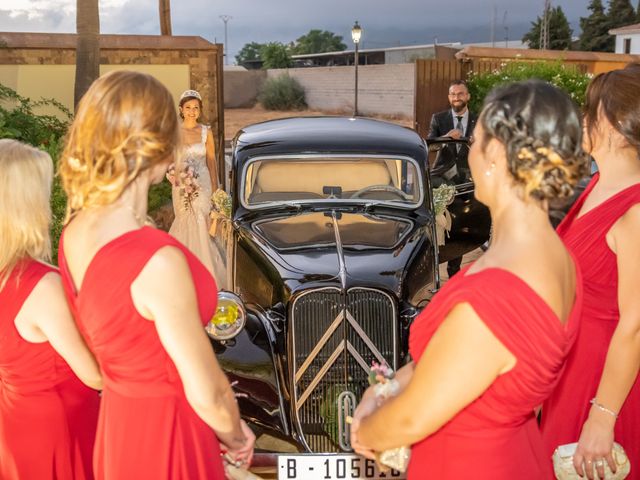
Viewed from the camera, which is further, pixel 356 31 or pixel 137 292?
pixel 356 31

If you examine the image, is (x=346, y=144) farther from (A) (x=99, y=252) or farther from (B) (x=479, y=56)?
(B) (x=479, y=56)

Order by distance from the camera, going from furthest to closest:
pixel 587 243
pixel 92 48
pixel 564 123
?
pixel 92 48, pixel 587 243, pixel 564 123

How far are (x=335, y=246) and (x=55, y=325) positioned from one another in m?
2.51

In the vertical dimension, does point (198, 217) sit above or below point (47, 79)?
below

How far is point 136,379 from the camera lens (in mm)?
2029

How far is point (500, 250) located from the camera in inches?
71.9

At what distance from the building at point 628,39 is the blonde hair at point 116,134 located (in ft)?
192

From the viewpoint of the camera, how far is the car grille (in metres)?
4.28

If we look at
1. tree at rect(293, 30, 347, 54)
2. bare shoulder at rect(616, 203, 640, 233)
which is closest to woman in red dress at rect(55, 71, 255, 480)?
bare shoulder at rect(616, 203, 640, 233)

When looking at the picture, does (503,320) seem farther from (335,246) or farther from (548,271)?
(335,246)

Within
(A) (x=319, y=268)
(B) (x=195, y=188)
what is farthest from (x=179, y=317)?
(B) (x=195, y=188)

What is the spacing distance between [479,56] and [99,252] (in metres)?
17.7

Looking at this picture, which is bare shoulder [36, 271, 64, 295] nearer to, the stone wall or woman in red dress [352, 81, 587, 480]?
woman in red dress [352, 81, 587, 480]

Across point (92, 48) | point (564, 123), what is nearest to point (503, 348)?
point (564, 123)
